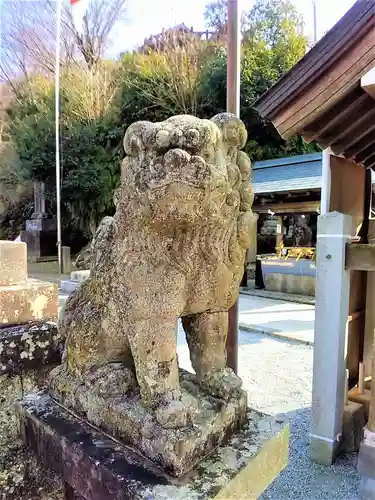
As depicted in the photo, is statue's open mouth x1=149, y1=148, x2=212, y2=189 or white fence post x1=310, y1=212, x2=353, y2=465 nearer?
statue's open mouth x1=149, y1=148, x2=212, y2=189

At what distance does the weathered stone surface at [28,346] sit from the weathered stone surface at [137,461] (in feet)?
0.59

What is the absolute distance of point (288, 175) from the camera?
7.94 metres

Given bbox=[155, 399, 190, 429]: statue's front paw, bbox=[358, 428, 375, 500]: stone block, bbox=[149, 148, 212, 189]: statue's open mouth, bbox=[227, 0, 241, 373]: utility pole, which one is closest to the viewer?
bbox=[149, 148, 212, 189]: statue's open mouth

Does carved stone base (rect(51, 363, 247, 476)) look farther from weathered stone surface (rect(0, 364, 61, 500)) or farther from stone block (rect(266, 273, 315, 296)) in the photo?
stone block (rect(266, 273, 315, 296))

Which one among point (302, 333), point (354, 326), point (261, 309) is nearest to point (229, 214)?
point (354, 326)

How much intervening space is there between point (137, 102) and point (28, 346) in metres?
11.4

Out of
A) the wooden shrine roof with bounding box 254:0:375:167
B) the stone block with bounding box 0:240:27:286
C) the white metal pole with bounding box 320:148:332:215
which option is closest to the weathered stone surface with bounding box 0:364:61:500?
the stone block with bounding box 0:240:27:286

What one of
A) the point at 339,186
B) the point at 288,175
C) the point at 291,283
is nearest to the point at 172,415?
the point at 339,186

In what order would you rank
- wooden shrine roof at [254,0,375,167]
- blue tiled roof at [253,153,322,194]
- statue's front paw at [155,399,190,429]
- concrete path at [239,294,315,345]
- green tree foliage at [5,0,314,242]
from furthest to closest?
green tree foliage at [5,0,314,242] < blue tiled roof at [253,153,322,194] < concrete path at [239,294,315,345] < wooden shrine roof at [254,0,375,167] < statue's front paw at [155,399,190,429]

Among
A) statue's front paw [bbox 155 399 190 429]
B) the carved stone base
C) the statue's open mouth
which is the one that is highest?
the statue's open mouth

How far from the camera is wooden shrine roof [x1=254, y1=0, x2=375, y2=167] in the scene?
67.5 inches

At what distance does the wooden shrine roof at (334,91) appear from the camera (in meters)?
1.71

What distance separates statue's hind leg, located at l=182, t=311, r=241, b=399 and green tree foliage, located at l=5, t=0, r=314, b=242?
1032 centimetres

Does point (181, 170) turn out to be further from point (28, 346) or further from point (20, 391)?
point (20, 391)
